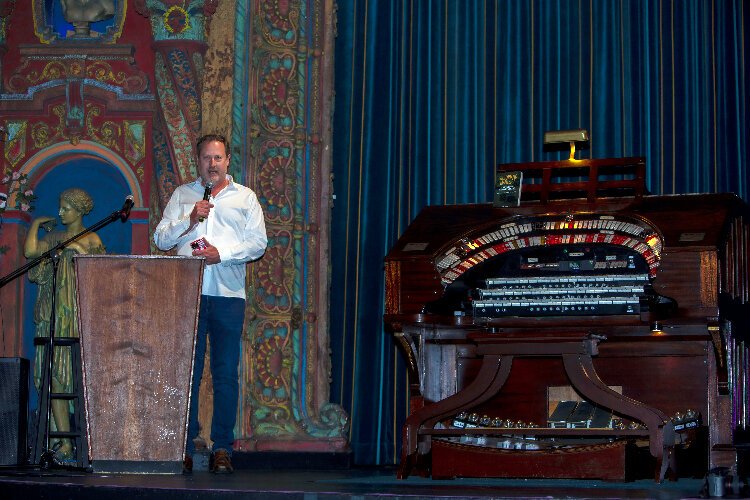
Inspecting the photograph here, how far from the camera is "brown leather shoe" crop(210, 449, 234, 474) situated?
4938 millimetres

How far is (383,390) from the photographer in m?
6.31

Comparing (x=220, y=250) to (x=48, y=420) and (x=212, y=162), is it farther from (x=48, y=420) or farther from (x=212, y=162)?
(x=48, y=420)

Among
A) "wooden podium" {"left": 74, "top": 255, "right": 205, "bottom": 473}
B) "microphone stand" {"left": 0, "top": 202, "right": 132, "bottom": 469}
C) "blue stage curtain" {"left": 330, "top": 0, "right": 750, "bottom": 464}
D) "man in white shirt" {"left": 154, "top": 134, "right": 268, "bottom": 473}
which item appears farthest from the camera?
"blue stage curtain" {"left": 330, "top": 0, "right": 750, "bottom": 464}

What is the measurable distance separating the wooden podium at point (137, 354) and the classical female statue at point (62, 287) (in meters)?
1.82

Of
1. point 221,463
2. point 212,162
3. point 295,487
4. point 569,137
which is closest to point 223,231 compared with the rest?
point 212,162

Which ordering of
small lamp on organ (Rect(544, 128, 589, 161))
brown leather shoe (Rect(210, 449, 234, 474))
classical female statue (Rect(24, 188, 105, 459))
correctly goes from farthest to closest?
classical female statue (Rect(24, 188, 105, 459)) → small lamp on organ (Rect(544, 128, 589, 161)) → brown leather shoe (Rect(210, 449, 234, 474))

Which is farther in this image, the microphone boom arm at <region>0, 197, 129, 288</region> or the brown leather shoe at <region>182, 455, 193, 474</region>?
the microphone boom arm at <region>0, 197, 129, 288</region>

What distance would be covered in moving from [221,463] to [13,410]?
91 cm

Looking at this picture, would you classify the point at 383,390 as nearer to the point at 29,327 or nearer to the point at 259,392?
the point at 259,392

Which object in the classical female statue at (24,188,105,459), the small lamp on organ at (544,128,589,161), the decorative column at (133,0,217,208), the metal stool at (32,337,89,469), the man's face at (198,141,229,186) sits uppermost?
the decorative column at (133,0,217,208)

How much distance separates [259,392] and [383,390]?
66cm

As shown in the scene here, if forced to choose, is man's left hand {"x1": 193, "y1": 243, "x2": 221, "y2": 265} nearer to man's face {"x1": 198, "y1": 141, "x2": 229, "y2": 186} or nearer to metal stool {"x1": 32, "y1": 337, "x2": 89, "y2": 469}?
man's face {"x1": 198, "y1": 141, "x2": 229, "y2": 186}

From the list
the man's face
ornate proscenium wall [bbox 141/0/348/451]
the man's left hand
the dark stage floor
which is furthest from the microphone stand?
ornate proscenium wall [bbox 141/0/348/451]

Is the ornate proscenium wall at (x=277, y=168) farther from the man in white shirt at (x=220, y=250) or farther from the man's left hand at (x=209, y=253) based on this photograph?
the man's left hand at (x=209, y=253)
